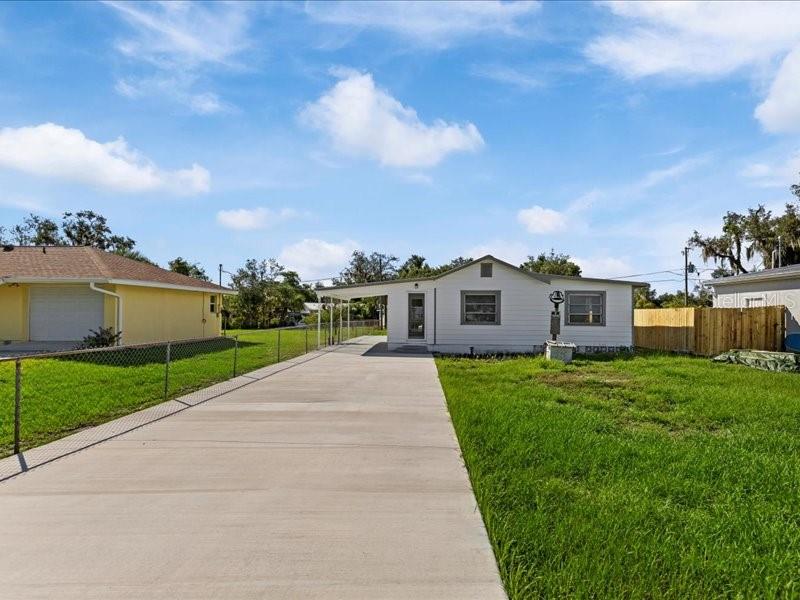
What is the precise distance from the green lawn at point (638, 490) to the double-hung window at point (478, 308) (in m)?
10.2

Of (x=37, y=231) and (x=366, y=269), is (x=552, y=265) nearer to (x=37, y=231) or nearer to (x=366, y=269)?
(x=366, y=269)

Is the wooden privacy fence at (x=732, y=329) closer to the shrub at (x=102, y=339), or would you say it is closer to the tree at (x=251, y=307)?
the shrub at (x=102, y=339)

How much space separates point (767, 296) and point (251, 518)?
21424 mm

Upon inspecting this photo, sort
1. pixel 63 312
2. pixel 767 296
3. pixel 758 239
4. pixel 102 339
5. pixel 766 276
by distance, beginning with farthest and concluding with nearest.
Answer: pixel 758 239 < pixel 767 296 < pixel 766 276 < pixel 63 312 < pixel 102 339

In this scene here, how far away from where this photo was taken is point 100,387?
32.7 feet

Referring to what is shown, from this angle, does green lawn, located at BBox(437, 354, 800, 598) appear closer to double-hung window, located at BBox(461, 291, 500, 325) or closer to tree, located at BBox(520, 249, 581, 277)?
double-hung window, located at BBox(461, 291, 500, 325)

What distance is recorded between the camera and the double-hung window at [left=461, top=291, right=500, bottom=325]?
19969 mm

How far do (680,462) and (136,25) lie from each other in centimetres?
1077

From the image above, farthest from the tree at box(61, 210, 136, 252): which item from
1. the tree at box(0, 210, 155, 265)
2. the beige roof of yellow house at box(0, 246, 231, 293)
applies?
the beige roof of yellow house at box(0, 246, 231, 293)

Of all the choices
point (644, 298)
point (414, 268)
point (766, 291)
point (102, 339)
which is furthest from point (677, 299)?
point (102, 339)

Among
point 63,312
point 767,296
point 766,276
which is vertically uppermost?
point 766,276

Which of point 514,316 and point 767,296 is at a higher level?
point 767,296

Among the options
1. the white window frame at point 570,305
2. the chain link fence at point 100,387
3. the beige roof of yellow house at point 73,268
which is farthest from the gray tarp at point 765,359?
the beige roof of yellow house at point 73,268

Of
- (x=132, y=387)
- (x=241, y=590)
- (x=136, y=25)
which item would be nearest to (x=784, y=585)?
(x=241, y=590)
